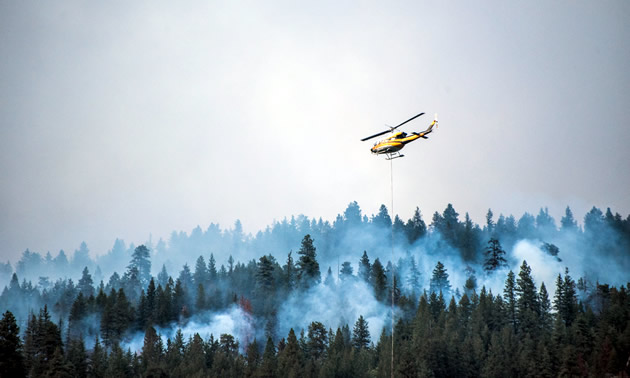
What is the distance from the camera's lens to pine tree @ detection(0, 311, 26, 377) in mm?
85375

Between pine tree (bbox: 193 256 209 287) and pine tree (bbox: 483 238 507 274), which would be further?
pine tree (bbox: 193 256 209 287)

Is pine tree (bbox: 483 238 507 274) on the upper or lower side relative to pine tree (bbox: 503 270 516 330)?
upper

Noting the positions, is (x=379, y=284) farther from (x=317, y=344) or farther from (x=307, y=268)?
(x=317, y=344)

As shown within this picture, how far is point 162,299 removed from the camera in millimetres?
141625

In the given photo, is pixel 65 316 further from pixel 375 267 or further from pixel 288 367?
pixel 288 367

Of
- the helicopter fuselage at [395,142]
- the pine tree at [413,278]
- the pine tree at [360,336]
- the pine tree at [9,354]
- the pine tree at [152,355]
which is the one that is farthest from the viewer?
the pine tree at [413,278]

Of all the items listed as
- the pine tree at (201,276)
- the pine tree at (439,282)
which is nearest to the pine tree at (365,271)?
the pine tree at (439,282)

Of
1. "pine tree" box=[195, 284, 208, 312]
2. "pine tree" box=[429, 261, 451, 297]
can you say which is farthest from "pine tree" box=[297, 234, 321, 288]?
"pine tree" box=[429, 261, 451, 297]

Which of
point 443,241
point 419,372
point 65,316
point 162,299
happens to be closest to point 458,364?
point 419,372

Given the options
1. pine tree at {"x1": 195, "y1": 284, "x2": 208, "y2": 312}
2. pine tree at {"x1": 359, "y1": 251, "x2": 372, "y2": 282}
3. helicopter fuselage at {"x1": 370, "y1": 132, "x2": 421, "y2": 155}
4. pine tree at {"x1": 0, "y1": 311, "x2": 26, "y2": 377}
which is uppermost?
helicopter fuselage at {"x1": 370, "y1": 132, "x2": 421, "y2": 155}

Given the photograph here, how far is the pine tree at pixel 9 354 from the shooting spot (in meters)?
85.4

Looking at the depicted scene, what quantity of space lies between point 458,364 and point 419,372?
8447 millimetres

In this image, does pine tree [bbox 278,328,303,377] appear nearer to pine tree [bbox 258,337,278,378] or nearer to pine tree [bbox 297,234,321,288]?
pine tree [bbox 258,337,278,378]

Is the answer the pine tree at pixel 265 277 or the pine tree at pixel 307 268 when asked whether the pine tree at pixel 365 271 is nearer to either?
the pine tree at pixel 307 268
